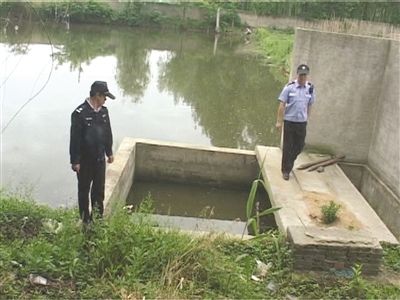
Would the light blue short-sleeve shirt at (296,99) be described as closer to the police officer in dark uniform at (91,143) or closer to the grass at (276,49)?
the police officer in dark uniform at (91,143)

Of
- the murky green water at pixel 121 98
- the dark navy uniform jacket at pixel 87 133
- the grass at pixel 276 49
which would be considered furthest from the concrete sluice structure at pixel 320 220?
the grass at pixel 276 49

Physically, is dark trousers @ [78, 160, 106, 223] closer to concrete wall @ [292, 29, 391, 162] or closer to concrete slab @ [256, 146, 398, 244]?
concrete slab @ [256, 146, 398, 244]

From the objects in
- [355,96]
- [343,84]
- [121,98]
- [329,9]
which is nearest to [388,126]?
[355,96]

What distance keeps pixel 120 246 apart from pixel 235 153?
4972 mm

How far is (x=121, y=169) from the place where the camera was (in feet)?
24.5

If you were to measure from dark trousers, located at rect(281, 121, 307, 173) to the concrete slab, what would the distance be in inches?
13.1

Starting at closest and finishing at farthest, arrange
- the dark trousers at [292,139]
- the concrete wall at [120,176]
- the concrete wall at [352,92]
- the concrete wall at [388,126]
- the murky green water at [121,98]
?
1. the concrete wall at [120,176]
2. the dark trousers at [292,139]
3. the concrete wall at [388,126]
4. the concrete wall at [352,92]
5. the murky green water at [121,98]

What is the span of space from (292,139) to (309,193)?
0.85m

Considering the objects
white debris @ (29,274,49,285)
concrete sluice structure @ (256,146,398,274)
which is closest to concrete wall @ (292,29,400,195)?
concrete sluice structure @ (256,146,398,274)

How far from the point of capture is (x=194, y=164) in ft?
29.4

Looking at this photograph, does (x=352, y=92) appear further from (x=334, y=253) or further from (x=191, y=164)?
(x=334, y=253)

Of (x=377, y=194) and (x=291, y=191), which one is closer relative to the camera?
(x=291, y=191)

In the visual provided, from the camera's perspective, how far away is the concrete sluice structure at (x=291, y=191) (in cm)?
461

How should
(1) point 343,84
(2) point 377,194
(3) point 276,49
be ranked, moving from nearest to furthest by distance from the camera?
(2) point 377,194 < (1) point 343,84 < (3) point 276,49
